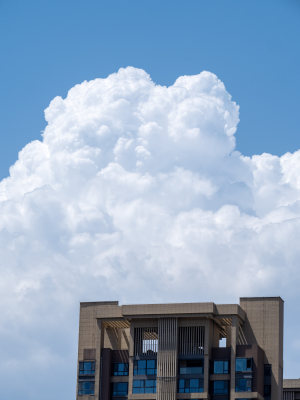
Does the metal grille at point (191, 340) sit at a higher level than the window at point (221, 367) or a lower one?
higher

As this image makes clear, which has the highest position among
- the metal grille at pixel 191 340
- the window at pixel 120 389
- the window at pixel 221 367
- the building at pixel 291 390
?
the metal grille at pixel 191 340

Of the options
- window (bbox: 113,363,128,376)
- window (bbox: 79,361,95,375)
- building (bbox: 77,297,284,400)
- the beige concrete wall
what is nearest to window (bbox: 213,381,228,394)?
building (bbox: 77,297,284,400)

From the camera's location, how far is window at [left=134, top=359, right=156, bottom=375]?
4973 inches

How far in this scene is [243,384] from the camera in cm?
12294

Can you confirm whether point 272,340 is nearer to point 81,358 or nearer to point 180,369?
point 180,369

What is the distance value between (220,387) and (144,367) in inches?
368

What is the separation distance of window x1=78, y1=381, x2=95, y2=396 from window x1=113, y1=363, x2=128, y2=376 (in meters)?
3.04

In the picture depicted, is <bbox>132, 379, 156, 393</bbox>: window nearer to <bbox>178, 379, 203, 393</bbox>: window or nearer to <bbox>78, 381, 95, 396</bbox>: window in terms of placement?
<bbox>178, 379, 203, 393</bbox>: window

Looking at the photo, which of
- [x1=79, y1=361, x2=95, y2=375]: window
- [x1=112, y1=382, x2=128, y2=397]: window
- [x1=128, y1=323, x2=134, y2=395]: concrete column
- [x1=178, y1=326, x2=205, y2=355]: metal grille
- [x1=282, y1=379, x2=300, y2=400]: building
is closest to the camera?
[x1=178, y1=326, x2=205, y2=355]: metal grille

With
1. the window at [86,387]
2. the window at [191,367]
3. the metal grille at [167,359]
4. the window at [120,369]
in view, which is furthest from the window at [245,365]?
the window at [86,387]

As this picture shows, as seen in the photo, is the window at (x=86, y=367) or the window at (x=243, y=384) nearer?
the window at (x=243, y=384)

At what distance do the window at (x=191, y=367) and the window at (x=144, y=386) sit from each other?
12.1ft

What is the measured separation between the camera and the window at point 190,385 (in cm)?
12369

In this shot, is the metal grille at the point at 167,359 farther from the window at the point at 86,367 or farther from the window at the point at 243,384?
the window at the point at 86,367
